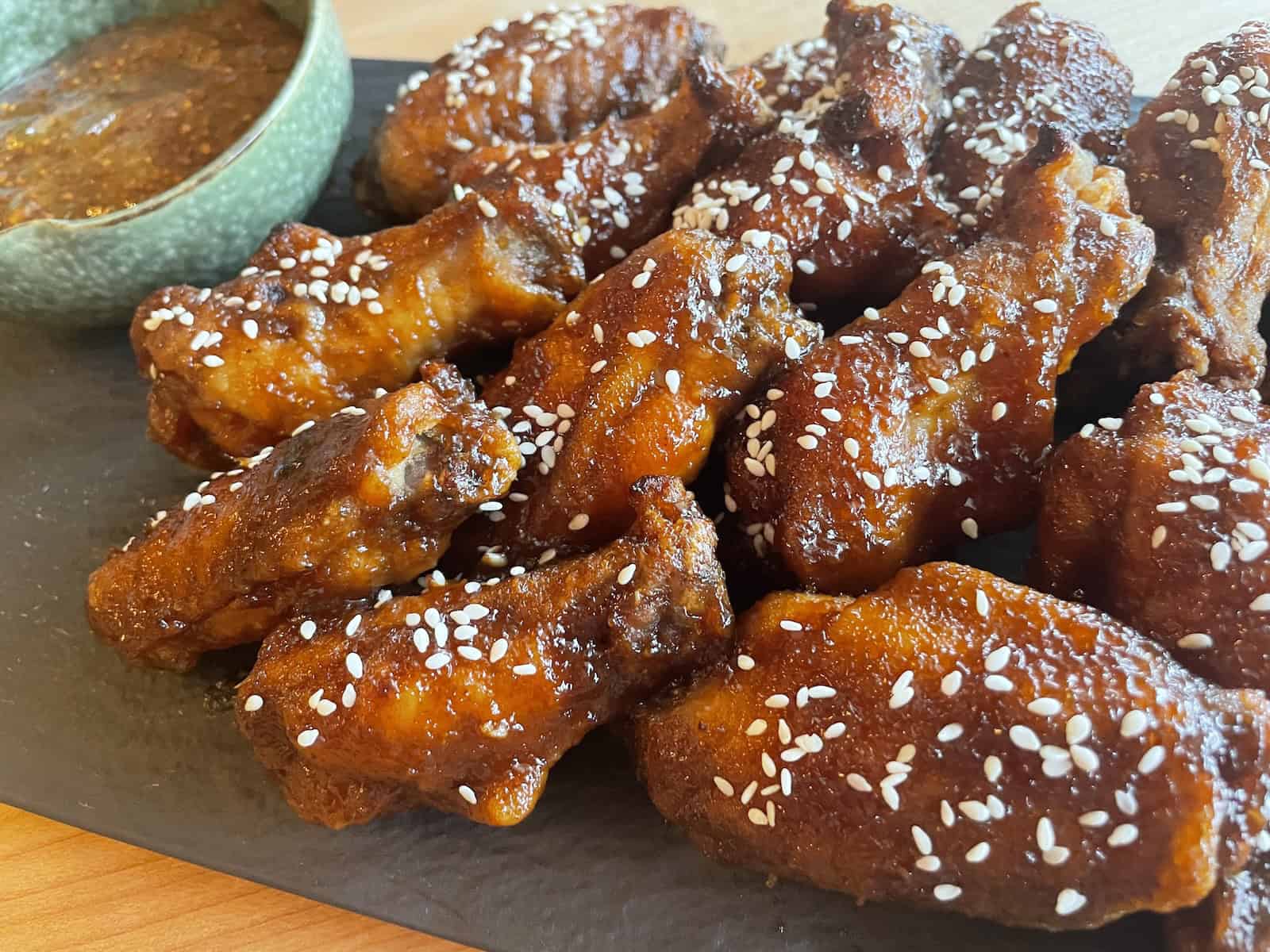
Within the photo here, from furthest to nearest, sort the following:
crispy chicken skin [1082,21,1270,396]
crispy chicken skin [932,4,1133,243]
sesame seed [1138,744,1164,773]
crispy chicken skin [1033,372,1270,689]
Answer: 1. crispy chicken skin [932,4,1133,243]
2. crispy chicken skin [1082,21,1270,396]
3. crispy chicken skin [1033,372,1270,689]
4. sesame seed [1138,744,1164,773]

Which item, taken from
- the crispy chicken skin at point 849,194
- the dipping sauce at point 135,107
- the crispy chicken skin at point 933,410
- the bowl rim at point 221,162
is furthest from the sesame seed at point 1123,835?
the dipping sauce at point 135,107

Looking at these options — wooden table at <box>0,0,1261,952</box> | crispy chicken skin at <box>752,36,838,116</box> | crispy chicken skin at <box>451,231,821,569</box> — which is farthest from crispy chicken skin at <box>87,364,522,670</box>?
crispy chicken skin at <box>752,36,838,116</box>

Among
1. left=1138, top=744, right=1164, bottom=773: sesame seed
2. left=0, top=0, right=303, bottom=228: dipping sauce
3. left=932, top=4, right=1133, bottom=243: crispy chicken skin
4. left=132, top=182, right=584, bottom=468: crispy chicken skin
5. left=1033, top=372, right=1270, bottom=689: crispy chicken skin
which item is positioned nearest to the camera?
left=1138, top=744, right=1164, bottom=773: sesame seed

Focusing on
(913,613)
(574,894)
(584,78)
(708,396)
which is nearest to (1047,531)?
(913,613)

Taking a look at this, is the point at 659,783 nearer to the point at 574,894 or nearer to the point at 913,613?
the point at 574,894

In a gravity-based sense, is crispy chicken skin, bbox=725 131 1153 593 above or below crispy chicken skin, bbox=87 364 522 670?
above

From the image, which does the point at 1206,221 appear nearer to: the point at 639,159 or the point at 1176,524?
the point at 1176,524

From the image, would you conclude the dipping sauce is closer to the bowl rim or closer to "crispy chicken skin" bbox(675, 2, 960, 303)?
the bowl rim

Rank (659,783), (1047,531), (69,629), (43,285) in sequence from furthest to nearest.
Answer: (43,285) → (69,629) → (1047,531) → (659,783)
